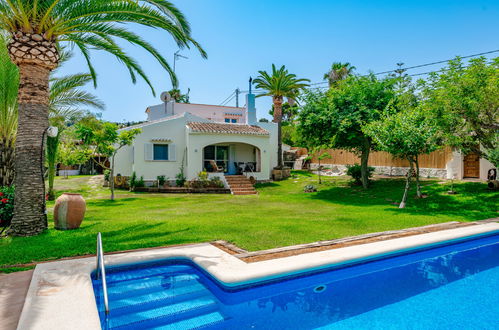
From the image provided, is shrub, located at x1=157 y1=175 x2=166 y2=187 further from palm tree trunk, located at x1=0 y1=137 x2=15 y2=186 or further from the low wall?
the low wall

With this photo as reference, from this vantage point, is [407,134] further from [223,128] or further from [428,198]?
[223,128]

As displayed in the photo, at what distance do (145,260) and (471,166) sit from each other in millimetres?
20993

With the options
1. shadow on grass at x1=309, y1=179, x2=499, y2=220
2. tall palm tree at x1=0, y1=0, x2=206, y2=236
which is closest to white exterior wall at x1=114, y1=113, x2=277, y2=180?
shadow on grass at x1=309, y1=179, x2=499, y2=220

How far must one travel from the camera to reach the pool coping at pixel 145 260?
3.71 metres

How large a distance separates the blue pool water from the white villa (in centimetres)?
1622

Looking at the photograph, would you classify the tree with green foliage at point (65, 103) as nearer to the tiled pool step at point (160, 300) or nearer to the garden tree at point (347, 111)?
the tiled pool step at point (160, 300)

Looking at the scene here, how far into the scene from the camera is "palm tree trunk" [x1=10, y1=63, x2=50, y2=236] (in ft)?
24.8

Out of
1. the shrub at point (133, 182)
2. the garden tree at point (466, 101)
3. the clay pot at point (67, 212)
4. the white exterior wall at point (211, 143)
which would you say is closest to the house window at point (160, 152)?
the white exterior wall at point (211, 143)

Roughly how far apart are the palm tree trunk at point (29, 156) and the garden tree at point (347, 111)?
13.7m

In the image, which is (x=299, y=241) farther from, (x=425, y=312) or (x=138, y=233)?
(x=138, y=233)

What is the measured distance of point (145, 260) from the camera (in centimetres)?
593

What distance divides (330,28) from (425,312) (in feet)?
69.3

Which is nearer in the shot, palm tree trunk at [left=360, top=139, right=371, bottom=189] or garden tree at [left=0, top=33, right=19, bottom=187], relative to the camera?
garden tree at [left=0, top=33, right=19, bottom=187]

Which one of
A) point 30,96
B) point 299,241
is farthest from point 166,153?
point 299,241
